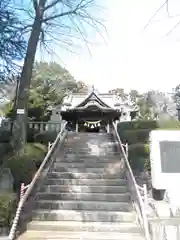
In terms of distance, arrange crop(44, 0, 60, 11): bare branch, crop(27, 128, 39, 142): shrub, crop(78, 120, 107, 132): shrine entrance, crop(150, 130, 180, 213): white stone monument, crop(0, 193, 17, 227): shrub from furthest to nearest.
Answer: crop(78, 120, 107, 132): shrine entrance → crop(27, 128, 39, 142): shrub → crop(44, 0, 60, 11): bare branch → crop(150, 130, 180, 213): white stone monument → crop(0, 193, 17, 227): shrub

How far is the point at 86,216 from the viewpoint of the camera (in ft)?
23.3

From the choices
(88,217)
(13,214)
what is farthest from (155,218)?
(13,214)

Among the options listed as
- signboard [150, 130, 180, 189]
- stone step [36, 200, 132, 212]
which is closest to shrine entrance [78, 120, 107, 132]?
stone step [36, 200, 132, 212]

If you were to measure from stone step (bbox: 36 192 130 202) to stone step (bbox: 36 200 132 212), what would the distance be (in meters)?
0.30

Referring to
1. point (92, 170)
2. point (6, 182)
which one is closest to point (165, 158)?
point (92, 170)

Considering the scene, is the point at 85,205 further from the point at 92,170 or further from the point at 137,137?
the point at 137,137

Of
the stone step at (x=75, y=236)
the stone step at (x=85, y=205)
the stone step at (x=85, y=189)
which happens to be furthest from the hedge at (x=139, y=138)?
the stone step at (x=75, y=236)

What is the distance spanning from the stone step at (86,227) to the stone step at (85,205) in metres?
0.70

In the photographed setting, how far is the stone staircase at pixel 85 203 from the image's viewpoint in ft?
21.1

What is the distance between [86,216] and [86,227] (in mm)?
536

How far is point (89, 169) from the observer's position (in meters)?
10.1

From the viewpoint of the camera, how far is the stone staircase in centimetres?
642

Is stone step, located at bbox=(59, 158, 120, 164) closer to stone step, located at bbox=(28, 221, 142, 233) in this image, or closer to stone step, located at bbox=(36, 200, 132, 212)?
stone step, located at bbox=(36, 200, 132, 212)

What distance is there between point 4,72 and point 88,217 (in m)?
6.30
